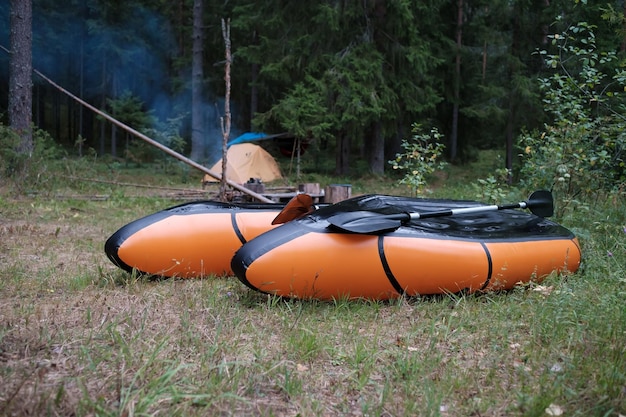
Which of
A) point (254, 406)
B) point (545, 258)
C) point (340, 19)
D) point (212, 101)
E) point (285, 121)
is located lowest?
point (254, 406)

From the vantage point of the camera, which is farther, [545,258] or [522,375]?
[545,258]

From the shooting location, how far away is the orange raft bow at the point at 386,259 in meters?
3.25

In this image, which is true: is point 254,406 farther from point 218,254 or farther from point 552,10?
point 552,10

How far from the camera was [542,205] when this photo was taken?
183 inches

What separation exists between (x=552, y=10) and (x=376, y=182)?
576 cm

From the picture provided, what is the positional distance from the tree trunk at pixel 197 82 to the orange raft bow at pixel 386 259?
1302cm

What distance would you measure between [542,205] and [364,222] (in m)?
2.09

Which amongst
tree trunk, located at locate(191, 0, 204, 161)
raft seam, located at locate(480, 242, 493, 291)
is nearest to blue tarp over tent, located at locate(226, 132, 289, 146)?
tree trunk, located at locate(191, 0, 204, 161)

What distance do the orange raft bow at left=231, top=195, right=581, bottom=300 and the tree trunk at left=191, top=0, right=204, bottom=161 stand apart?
13.0m

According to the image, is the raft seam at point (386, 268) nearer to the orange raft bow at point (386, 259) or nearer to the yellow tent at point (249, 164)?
the orange raft bow at point (386, 259)

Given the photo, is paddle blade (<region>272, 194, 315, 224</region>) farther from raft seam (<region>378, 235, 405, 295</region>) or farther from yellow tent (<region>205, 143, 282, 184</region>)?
yellow tent (<region>205, 143, 282, 184</region>)

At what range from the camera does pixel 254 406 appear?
1955 mm

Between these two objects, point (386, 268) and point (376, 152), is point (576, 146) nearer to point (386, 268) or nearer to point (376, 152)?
point (386, 268)

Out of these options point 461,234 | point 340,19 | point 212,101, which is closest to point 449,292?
point 461,234
